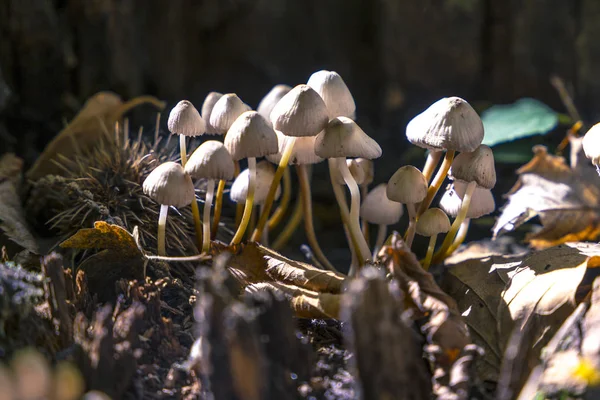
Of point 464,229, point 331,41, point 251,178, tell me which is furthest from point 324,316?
point 331,41

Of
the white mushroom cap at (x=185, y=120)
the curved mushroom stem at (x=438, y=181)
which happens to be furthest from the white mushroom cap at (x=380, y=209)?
the white mushroom cap at (x=185, y=120)

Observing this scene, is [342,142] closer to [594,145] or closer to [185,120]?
[185,120]

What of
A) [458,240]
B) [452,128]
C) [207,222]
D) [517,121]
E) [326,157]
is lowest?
[458,240]

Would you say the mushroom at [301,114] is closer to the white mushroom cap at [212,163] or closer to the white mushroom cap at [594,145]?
the white mushroom cap at [212,163]

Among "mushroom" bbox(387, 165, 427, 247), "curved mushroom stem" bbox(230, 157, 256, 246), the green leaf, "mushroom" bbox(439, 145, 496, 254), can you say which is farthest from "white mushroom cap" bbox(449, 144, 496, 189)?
the green leaf

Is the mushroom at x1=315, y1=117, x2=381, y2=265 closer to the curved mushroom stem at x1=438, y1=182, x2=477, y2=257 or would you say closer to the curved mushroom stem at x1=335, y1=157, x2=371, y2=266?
the curved mushroom stem at x1=335, y1=157, x2=371, y2=266

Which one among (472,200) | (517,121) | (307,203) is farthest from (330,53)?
(472,200)

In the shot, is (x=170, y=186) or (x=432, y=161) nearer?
(x=170, y=186)
